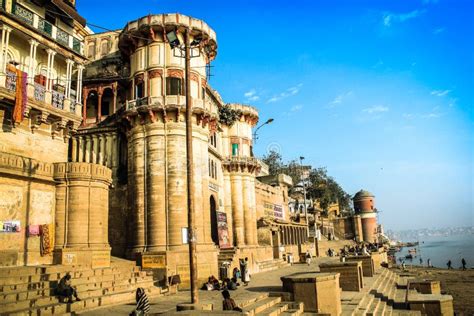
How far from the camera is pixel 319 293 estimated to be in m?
13.5

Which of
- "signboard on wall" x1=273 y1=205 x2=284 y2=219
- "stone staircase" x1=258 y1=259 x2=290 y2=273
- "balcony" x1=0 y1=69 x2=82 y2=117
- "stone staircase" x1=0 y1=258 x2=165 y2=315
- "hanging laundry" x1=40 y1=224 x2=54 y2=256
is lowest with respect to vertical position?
"stone staircase" x1=258 y1=259 x2=290 y2=273

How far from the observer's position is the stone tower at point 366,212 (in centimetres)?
8506

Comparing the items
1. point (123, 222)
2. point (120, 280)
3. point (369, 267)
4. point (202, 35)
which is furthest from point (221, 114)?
point (120, 280)

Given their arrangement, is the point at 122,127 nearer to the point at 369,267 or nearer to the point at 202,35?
the point at 202,35

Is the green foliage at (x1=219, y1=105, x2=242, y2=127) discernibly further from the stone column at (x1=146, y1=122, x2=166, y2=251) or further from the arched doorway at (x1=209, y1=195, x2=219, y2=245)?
the stone column at (x1=146, y1=122, x2=166, y2=251)

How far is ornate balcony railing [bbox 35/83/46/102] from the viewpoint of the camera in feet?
67.3

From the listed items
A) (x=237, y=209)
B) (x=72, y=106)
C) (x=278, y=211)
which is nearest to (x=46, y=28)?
(x=72, y=106)

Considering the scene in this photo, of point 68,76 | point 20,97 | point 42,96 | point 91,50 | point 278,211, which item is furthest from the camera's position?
point 278,211

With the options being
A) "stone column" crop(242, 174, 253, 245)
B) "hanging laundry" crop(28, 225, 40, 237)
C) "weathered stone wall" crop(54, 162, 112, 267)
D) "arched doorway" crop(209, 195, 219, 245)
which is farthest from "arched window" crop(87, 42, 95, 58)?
"hanging laundry" crop(28, 225, 40, 237)

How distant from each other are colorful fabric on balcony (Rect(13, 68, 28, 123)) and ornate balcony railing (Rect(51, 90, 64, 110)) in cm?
219

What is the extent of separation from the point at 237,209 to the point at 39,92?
20.6 m

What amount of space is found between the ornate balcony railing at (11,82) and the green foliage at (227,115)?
68.8 feet

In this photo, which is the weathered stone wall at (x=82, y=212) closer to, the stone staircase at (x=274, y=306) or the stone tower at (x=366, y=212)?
the stone staircase at (x=274, y=306)

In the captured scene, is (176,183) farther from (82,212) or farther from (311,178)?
(311,178)
